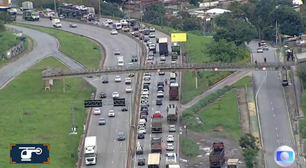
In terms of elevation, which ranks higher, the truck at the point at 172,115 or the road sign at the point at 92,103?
the road sign at the point at 92,103

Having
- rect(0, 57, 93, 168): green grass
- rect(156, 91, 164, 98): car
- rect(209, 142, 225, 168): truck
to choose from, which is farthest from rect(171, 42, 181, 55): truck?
rect(209, 142, 225, 168): truck

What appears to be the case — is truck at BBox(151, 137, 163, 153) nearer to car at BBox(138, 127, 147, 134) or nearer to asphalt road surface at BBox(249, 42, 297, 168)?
car at BBox(138, 127, 147, 134)

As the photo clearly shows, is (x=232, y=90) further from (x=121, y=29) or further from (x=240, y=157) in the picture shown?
(x=121, y=29)

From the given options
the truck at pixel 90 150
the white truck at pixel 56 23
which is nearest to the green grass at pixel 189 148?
the truck at pixel 90 150

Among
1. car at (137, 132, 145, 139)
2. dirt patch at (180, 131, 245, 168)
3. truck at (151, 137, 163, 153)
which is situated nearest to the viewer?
dirt patch at (180, 131, 245, 168)

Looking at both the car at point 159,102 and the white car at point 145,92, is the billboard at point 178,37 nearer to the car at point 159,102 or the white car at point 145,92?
the white car at point 145,92

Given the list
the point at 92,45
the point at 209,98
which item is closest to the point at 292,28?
the point at 92,45

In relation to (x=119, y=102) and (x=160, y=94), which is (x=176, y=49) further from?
(x=119, y=102)

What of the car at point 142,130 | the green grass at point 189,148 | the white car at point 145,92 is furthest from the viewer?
the white car at point 145,92
